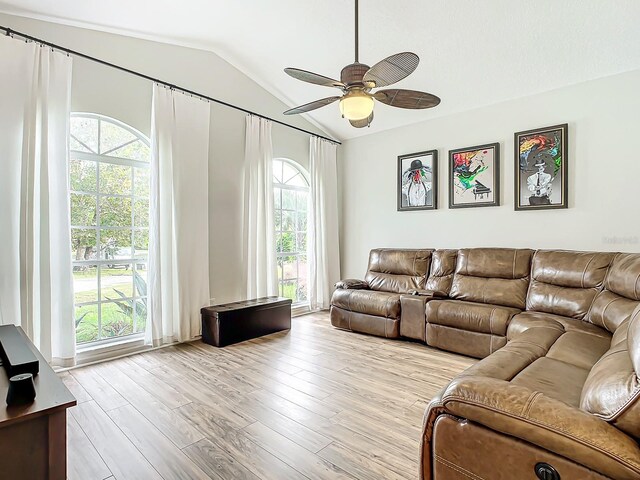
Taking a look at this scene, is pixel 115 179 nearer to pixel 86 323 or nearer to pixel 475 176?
pixel 86 323

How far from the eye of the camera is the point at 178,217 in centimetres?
364

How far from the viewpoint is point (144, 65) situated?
3.57 metres

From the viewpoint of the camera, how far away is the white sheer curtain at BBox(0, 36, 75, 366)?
264 cm

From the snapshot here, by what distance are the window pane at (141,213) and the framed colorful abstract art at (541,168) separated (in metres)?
4.26

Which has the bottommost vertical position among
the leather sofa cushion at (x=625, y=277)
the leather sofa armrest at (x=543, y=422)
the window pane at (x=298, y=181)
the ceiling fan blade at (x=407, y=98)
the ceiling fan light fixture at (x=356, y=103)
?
the leather sofa armrest at (x=543, y=422)

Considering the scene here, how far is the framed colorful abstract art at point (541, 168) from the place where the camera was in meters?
3.73

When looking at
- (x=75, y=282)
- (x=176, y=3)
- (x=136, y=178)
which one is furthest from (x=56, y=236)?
(x=176, y=3)

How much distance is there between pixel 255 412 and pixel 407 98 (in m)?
2.53

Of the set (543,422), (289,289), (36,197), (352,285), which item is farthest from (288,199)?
(543,422)

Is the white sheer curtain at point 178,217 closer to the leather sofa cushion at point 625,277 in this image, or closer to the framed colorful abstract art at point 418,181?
the framed colorful abstract art at point 418,181

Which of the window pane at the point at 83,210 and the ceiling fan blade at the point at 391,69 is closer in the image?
the ceiling fan blade at the point at 391,69

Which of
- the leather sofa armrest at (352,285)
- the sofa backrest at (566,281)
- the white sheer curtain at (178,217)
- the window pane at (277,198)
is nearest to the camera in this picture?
the sofa backrest at (566,281)

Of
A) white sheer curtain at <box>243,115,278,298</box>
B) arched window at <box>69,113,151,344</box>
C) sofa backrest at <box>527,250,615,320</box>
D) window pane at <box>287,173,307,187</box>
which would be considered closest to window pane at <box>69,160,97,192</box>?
arched window at <box>69,113,151,344</box>

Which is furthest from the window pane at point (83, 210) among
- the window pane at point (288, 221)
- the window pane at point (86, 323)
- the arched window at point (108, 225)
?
the window pane at point (288, 221)
